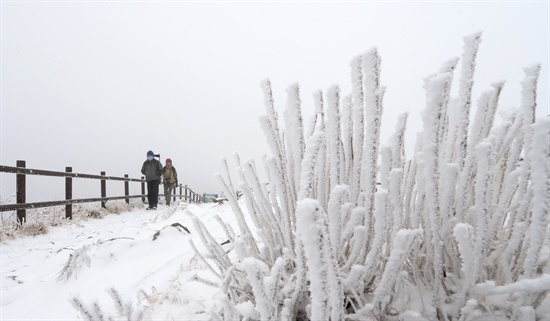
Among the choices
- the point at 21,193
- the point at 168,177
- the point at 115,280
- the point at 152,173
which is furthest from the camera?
the point at 168,177

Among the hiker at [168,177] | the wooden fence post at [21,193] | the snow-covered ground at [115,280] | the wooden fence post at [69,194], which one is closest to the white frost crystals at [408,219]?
the snow-covered ground at [115,280]

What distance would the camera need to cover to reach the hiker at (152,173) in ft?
30.8

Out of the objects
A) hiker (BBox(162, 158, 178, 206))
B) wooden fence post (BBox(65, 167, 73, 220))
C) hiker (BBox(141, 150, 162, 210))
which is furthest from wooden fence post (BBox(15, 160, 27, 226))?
hiker (BBox(162, 158, 178, 206))

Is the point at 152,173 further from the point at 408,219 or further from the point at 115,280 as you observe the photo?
the point at 408,219

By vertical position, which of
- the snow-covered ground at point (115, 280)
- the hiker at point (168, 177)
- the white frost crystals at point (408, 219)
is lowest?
the snow-covered ground at point (115, 280)

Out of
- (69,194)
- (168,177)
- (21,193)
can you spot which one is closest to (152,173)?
(168,177)

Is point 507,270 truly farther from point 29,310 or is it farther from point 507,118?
point 29,310

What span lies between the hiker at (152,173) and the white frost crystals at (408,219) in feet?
29.5

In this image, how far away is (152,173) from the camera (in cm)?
941

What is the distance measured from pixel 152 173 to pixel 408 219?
30.6 feet

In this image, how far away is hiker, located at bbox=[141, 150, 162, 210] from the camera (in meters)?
9.39

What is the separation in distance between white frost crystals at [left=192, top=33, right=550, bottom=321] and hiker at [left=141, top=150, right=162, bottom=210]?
8999 millimetres

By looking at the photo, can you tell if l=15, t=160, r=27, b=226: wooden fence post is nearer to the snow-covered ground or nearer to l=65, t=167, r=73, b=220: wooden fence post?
l=65, t=167, r=73, b=220: wooden fence post

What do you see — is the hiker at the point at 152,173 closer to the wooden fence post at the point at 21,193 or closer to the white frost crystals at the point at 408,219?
the wooden fence post at the point at 21,193
